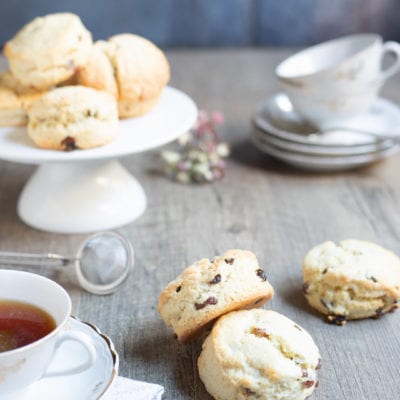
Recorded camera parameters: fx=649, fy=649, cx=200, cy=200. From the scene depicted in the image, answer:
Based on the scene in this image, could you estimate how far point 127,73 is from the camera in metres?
1.37

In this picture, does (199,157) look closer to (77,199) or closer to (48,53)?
(77,199)

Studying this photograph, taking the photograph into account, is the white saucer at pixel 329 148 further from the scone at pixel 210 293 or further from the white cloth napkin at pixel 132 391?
the white cloth napkin at pixel 132 391

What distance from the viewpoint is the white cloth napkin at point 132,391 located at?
0.88 meters

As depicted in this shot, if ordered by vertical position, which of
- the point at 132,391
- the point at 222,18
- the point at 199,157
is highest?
the point at 132,391

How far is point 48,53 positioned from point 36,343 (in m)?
0.71

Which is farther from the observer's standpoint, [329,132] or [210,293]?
[329,132]

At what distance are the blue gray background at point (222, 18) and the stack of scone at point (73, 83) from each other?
5.78ft

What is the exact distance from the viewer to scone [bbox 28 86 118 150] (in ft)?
4.09

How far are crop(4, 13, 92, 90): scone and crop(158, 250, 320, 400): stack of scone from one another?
0.56 m

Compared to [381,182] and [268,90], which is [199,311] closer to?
[381,182]

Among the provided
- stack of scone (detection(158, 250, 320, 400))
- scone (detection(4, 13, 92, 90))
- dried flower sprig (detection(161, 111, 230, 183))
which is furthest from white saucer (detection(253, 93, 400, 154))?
stack of scone (detection(158, 250, 320, 400))

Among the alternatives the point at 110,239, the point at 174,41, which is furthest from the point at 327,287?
the point at 174,41

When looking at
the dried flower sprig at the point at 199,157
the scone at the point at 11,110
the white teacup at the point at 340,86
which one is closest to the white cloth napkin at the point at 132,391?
the scone at the point at 11,110

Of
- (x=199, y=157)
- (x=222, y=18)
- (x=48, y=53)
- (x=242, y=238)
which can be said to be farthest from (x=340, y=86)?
(x=222, y=18)
